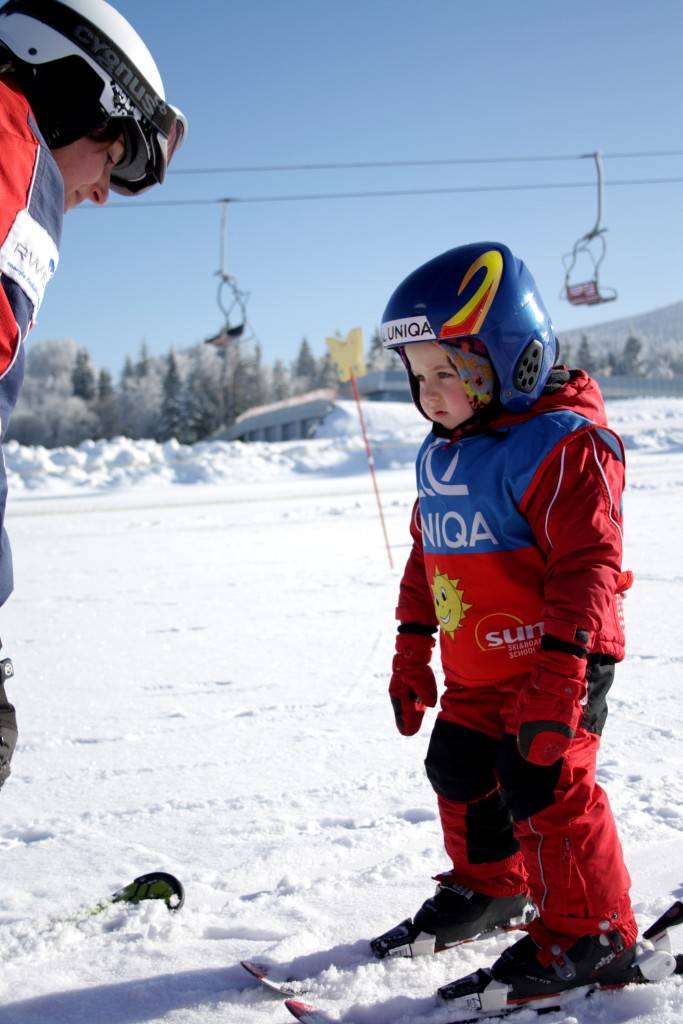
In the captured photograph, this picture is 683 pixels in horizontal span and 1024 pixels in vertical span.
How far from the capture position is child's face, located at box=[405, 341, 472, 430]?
7.09 ft

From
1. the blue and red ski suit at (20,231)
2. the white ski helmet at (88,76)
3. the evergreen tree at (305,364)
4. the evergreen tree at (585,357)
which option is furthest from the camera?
the evergreen tree at (305,364)

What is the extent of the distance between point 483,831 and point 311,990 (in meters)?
0.58

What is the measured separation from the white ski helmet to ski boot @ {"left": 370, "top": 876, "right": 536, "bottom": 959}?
2003 mm

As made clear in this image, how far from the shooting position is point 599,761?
3260mm

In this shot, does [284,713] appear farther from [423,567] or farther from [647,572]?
[647,572]

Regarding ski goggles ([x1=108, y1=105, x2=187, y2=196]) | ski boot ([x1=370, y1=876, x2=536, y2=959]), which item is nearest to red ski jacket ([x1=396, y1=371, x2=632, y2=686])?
ski boot ([x1=370, y1=876, x2=536, y2=959])

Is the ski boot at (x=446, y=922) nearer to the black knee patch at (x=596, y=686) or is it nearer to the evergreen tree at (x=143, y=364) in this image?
the black knee patch at (x=596, y=686)

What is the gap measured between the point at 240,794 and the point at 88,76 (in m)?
2.53

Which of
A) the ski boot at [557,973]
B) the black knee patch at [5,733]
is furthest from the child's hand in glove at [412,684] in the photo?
the black knee patch at [5,733]

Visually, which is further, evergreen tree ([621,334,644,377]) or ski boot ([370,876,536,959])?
evergreen tree ([621,334,644,377])

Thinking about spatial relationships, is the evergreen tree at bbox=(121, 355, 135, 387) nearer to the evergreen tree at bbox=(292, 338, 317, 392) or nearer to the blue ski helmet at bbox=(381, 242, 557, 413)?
the evergreen tree at bbox=(292, 338, 317, 392)

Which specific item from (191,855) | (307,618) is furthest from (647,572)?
(191,855)

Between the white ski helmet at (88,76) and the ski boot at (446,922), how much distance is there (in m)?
2.00

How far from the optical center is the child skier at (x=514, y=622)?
6.10 feet
